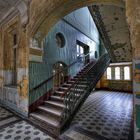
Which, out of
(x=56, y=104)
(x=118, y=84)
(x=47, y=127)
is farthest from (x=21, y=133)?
(x=118, y=84)

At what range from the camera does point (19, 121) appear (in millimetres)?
4168

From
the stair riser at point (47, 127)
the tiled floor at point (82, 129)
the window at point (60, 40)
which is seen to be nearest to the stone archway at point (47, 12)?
the window at point (60, 40)

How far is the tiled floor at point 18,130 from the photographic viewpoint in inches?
123

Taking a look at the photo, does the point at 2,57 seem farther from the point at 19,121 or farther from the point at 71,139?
the point at 71,139

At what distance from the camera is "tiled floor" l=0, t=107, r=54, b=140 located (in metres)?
3.13

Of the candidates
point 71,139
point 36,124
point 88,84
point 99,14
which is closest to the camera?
point 71,139

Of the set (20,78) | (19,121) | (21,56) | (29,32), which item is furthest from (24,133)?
(29,32)

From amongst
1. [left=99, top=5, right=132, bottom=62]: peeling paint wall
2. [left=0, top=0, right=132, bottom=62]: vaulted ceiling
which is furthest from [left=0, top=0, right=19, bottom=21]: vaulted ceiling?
[left=99, top=5, right=132, bottom=62]: peeling paint wall

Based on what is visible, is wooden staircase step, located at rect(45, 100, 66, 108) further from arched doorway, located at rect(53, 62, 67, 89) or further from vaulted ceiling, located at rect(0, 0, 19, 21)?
vaulted ceiling, located at rect(0, 0, 19, 21)

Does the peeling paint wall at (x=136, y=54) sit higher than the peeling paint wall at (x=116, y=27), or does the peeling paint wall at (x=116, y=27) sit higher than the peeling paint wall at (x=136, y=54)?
the peeling paint wall at (x=116, y=27)

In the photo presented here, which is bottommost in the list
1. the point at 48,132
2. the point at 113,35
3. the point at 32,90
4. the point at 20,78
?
the point at 48,132

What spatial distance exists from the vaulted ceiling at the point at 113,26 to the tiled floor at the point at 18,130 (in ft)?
12.6

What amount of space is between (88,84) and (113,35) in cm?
233

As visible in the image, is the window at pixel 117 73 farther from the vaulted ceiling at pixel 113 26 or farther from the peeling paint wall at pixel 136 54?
the peeling paint wall at pixel 136 54
